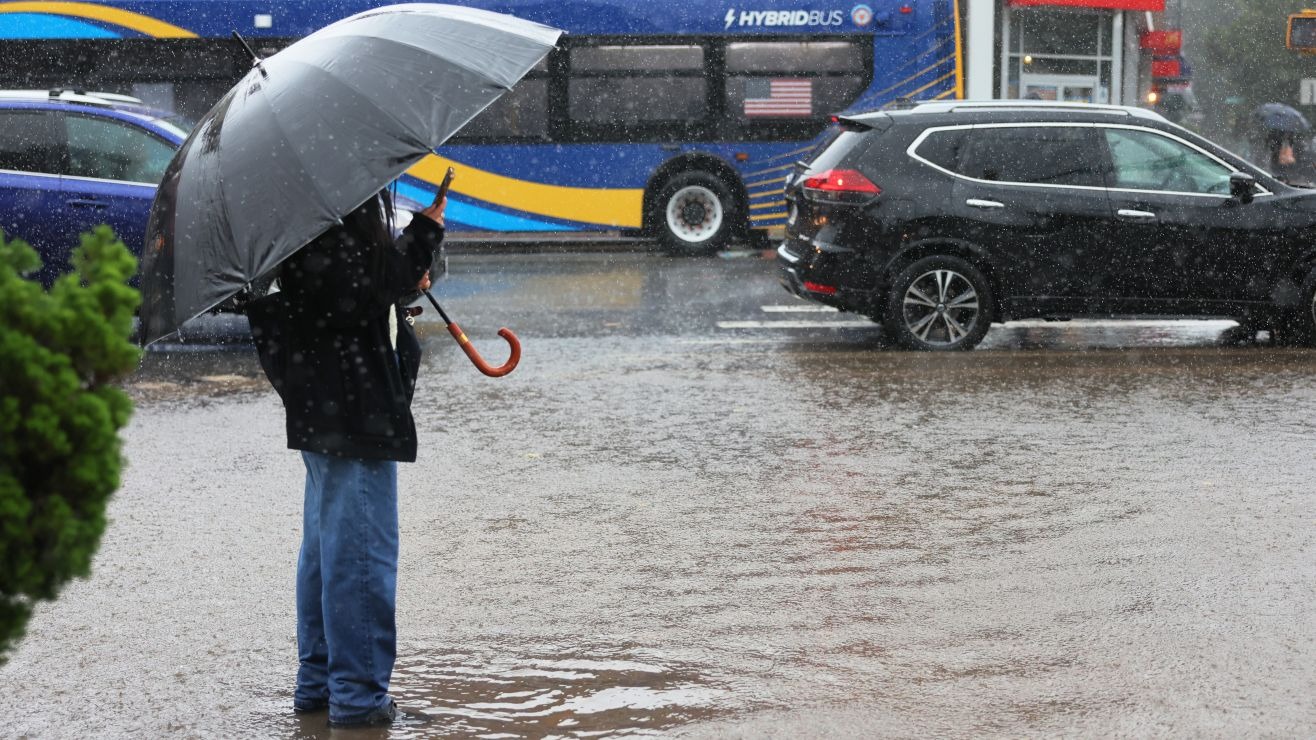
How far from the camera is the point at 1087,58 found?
26.4 meters

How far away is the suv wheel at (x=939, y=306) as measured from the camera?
37.3ft

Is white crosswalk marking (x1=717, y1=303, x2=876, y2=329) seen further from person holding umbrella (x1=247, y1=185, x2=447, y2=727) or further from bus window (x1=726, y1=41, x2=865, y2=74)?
person holding umbrella (x1=247, y1=185, x2=447, y2=727)

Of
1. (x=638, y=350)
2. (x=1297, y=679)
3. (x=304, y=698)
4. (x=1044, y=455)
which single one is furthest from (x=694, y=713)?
(x=638, y=350)

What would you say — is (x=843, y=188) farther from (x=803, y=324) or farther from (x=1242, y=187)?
(x=1242, y=187)

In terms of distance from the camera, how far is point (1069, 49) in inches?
1038

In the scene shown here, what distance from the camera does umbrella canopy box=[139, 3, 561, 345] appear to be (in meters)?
3.95

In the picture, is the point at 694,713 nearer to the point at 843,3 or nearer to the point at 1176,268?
the point at 1176,268

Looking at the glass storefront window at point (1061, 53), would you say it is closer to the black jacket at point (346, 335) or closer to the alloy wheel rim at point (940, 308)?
the alloy wheel rim at point (940, 308)

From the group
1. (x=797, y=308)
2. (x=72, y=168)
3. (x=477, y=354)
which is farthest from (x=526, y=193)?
(x=477, y=354)

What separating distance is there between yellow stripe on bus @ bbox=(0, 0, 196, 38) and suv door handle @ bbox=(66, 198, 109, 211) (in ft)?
25.7

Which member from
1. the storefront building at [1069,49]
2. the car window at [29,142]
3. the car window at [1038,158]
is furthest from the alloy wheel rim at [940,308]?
the storefront building at [1069,49]

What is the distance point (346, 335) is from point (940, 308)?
305 inches

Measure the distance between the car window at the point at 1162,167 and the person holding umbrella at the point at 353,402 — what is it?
8.09 metres

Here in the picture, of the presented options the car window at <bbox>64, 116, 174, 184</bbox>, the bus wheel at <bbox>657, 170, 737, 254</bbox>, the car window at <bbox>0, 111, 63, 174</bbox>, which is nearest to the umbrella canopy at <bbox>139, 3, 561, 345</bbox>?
the car window at <bbox>64, 116, 174, 184</bbox>
